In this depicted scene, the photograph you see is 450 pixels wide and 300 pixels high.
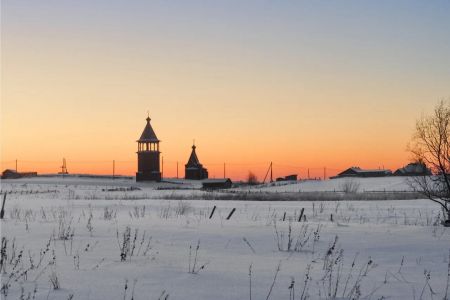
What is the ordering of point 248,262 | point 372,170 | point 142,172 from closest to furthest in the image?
point 248,262 → point 142,172 → point 372,170

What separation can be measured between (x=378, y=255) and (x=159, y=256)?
374cm

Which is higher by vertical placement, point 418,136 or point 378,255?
point 418,136

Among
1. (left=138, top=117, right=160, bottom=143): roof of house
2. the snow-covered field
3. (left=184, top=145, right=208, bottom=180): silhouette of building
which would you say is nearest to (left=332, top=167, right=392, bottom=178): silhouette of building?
(left=184, top=145, right=208, bottom=180): silhouette of building

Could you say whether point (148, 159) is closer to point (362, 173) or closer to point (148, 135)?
point (148, 135)

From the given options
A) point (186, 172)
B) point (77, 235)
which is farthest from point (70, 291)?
point (186, 172)

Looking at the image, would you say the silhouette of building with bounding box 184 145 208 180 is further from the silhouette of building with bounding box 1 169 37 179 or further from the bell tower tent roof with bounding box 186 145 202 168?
the silhouette of building with bounding box 1 169 37 179

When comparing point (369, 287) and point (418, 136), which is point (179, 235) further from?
point (418, 136)

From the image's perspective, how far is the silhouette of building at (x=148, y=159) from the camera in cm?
8912

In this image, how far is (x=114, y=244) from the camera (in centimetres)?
876

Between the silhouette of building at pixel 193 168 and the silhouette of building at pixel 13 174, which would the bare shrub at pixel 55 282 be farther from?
the silhouette of building at pixel 13 174

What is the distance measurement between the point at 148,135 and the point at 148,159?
4.41 meters

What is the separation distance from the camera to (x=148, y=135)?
90438 millimetres

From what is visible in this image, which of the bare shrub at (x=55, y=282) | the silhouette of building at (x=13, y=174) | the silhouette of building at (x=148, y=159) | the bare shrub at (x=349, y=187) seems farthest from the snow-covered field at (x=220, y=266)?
the silhouette of building at (x=13, y=174)

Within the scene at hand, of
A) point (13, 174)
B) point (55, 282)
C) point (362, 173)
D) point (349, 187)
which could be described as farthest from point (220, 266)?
point (13, 174)
